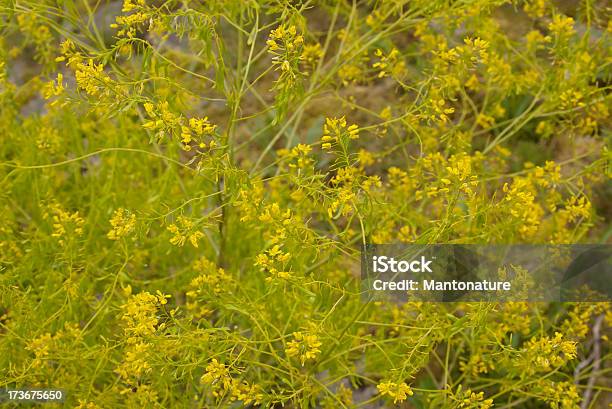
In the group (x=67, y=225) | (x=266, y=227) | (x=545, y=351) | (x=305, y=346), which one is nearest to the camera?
(x=305, y=346)

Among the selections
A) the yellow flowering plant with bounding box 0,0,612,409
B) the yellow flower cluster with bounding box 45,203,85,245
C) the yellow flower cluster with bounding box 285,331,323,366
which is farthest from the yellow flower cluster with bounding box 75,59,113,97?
the yellow flower cluster with bounding box 285,331,323,366

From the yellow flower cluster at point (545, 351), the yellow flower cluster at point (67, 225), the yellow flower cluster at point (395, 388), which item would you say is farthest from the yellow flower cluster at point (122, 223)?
the yellow flower cluster at point (545, 351)

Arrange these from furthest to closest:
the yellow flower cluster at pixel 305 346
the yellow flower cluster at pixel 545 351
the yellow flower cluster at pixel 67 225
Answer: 1. the yellow flower cluster at pixel 67 225
2. the yellow flower cluster at pixel 545 351
3. the yellow flower cluster at pixel 305 346

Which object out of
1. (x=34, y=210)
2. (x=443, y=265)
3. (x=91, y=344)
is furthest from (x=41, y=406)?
(x=443, y=265)

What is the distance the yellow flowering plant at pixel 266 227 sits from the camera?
199 cm

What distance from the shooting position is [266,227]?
8.25 feet

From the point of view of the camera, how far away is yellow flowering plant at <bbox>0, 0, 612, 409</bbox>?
199 centimetres

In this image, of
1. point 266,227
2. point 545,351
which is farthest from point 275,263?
point 545,351

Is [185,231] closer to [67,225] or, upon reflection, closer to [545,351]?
[67,225]

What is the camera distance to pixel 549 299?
9.00 feet

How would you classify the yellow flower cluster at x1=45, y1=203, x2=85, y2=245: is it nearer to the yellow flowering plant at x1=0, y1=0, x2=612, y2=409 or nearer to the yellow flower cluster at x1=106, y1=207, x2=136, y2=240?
the yellow flowering plant at x1=0, y1=0, x2=612, y2=409

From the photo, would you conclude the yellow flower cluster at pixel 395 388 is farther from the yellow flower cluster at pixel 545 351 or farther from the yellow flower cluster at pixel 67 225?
the yellow flower cluster at pixel 67 225

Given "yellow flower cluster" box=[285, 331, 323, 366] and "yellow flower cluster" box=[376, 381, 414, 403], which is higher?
"yellow flower cluster" box=[285, 331, 323, 366]

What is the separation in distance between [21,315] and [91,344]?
9.8 inches
